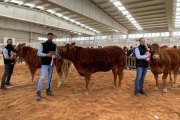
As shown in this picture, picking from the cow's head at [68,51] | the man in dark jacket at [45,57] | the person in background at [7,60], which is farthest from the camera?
the person in background at [7,60]

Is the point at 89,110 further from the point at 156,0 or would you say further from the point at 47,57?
the point at 156,0

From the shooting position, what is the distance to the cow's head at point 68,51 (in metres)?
4.07

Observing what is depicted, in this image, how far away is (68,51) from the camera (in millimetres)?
4121

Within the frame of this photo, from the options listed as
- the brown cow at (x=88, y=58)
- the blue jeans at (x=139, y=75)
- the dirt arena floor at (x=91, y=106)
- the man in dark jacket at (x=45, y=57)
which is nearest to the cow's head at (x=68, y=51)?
the brown cow at (x=88, y=58)

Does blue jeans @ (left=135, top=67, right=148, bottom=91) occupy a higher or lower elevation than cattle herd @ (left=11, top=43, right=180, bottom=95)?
lower

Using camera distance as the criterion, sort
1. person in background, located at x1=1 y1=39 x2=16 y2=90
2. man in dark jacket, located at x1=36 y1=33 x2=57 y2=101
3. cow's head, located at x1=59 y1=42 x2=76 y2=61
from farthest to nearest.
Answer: person in background, located at x1=1 y1=39 x2=16 y2=90
cow's head, located at x1=59 y1=42 x2=76 y2=61
man in dark jacket, located at x1=36 y1=33 x2=57 y2=101

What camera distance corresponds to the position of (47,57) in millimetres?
3539

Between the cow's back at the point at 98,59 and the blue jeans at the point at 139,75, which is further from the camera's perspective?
the cow's back at the point at 98,59

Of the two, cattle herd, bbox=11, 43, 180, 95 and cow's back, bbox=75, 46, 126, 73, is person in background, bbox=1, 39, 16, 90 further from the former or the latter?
cow's back, bbox=75, 46, 126, 73

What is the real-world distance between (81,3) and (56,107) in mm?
9438

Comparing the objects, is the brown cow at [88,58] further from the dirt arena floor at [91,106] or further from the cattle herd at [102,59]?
the dirt arena floor at [91,106]

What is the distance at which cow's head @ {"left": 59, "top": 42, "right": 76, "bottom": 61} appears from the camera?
13.4 ft

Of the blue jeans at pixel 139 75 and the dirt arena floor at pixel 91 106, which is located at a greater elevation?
the blue jeans at pixel 139 75

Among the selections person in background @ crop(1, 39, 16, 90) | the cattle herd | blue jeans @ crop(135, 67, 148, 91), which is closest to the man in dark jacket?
the cattle herd
